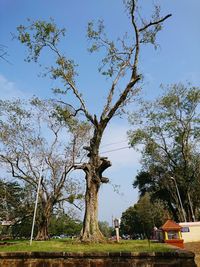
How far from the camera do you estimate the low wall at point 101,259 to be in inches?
307

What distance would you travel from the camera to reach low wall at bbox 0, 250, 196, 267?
7.79m

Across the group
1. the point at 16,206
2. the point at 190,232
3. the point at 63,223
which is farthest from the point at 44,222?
the point at 63,223

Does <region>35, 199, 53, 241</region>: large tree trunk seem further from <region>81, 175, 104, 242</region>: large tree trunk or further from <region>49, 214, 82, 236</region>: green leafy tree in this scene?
<region>81, 175, 104, 242</region>: large tree trunk

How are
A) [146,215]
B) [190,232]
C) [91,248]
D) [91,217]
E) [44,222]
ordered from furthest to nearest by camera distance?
[146,215]
[44,222]
[190,232]
[91,217]
[91,248]

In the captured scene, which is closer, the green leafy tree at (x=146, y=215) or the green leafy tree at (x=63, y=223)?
the green leafy tree at (x=63, y=223)

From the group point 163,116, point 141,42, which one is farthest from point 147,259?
point 163,116

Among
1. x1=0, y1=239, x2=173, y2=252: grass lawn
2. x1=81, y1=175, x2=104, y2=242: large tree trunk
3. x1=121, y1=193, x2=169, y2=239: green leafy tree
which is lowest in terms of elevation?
x1=0, y1=239, x2=173, y2=252: grass lawn

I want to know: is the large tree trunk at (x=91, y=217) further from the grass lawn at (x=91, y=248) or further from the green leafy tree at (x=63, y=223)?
the green leafy tree at (x=63, y=223)

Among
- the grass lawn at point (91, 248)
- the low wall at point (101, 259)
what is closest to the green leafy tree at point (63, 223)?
the grass lawn at point (91, 248)

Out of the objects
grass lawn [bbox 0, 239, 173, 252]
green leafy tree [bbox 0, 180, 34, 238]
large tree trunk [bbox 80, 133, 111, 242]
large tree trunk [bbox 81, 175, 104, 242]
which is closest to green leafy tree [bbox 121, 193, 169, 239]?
green leafy tree [bbox 0, 180, 34, 238]

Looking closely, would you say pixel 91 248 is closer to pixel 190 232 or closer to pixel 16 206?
pixel 190 232

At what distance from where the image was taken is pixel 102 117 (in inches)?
530

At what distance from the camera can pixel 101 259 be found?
26.0 ft

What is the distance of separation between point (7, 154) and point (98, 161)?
601 inches
